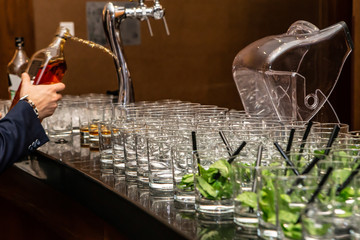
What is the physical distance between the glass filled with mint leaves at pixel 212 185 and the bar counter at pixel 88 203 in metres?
0.03

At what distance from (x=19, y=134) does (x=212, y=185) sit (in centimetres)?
100

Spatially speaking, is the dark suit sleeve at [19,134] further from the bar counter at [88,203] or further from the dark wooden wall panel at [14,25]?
the dark wooden wall panel at [14,25]

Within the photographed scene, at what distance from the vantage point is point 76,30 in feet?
17.0

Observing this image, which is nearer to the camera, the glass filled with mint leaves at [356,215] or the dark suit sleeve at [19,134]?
the glass filled with mint leaves at [356,215]

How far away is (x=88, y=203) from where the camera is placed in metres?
1.91

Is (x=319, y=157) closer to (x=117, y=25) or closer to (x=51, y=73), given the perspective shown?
(x=51, y=73)

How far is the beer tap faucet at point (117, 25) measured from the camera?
2805 mm

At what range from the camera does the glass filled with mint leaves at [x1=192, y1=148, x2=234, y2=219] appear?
4.20ft

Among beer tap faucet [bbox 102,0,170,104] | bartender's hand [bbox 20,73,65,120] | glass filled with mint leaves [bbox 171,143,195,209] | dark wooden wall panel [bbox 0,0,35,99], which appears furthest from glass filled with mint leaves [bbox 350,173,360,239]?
dark wooden wall panel [bbox 0,0,35,99]

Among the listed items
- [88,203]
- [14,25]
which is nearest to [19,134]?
[88,203]

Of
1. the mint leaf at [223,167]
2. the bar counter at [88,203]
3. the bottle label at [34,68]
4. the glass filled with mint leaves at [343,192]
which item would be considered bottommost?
the bar counter at [88,203]

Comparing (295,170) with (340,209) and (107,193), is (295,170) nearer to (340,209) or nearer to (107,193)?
(340,209)

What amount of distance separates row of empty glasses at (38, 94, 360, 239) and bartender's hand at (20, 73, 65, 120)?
0.29m

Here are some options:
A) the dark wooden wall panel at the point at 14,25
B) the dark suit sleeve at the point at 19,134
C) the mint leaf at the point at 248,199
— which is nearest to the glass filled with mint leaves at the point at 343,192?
the mint leaf at the point at 248,199
